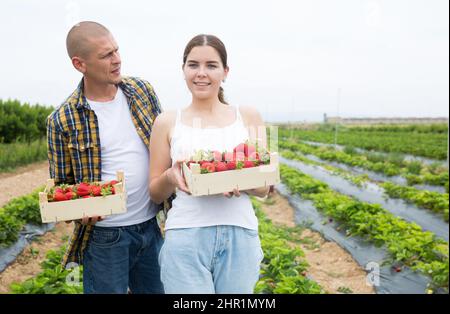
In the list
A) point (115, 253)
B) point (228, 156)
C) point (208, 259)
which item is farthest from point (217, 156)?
point (115, 253)

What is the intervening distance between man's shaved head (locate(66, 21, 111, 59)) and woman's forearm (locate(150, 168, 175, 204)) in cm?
66

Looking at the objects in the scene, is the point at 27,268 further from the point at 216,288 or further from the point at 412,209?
the point at 412,209

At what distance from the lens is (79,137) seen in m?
2.16

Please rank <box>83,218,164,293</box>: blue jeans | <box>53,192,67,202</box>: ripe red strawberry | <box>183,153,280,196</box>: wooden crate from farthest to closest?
<box>83,218,164,293</box>: blue jeans, <box>53,192,67,202</box>: ripe red strawberry, <box>183,153,280,196</box>: wooden crate

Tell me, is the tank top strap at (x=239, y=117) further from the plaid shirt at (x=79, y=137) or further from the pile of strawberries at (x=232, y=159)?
the plaid shirt at (x=79, y=137)

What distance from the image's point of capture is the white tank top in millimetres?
1837

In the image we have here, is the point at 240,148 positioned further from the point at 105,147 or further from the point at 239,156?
the point at 105,147

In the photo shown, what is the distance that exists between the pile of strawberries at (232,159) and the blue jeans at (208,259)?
0.25m

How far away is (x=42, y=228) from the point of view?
6305 mm

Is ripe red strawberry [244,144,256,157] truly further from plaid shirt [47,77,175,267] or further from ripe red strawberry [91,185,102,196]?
ripe red strawberry [91,185,102,196]

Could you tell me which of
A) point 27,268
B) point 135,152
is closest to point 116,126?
point 135,152

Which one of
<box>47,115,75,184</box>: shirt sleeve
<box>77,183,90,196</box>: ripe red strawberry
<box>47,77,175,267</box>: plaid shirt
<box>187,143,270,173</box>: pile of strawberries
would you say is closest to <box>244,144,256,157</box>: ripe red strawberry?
<box>187,143,270,173</box>: pile of strawberries

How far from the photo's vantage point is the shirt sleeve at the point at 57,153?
2184 millimetres

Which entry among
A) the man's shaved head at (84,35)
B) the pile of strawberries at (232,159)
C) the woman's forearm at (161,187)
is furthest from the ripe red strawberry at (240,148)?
the man's shaved head at (84,35)
